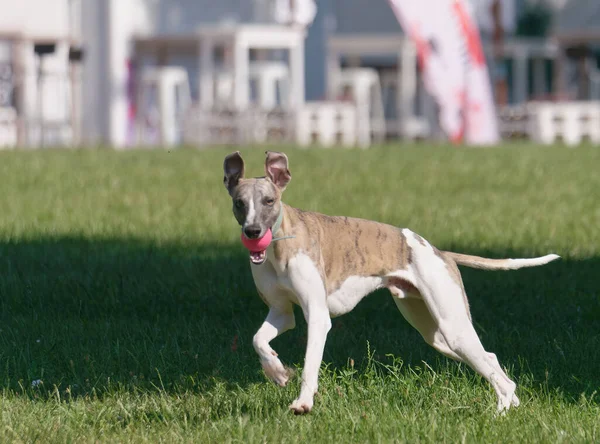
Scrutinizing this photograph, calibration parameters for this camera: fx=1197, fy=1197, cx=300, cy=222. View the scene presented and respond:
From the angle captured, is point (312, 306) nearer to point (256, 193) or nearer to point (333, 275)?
point (333, 275)

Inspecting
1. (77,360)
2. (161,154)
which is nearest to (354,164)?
(161,154)

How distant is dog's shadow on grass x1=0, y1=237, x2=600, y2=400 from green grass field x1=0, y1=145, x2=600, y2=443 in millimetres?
12

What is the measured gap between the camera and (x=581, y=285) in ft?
19.7

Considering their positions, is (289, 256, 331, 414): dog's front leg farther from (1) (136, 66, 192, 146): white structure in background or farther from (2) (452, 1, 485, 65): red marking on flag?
(2) (452, 1, 485, 65): red marking on flag

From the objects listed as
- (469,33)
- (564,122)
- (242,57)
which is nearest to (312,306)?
(242,57)

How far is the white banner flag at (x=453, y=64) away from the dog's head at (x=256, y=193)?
12847 mm

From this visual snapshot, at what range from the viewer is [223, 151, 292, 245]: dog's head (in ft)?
11.9

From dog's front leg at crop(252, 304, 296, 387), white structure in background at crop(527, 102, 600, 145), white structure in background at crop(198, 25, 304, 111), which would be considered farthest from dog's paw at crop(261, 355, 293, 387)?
white structure in background at crop(527, 102, 600, 145)

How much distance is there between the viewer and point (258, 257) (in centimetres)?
364

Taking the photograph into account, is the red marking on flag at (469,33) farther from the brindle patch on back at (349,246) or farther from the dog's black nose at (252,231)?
the dog's black nose at (252,231)

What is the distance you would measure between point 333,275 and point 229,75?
45.2 ft

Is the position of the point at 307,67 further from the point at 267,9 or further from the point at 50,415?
the point at 50,415

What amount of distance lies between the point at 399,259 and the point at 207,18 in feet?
50.3

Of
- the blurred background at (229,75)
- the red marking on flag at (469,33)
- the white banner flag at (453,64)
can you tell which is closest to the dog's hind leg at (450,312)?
the blurred background at (229,75)
